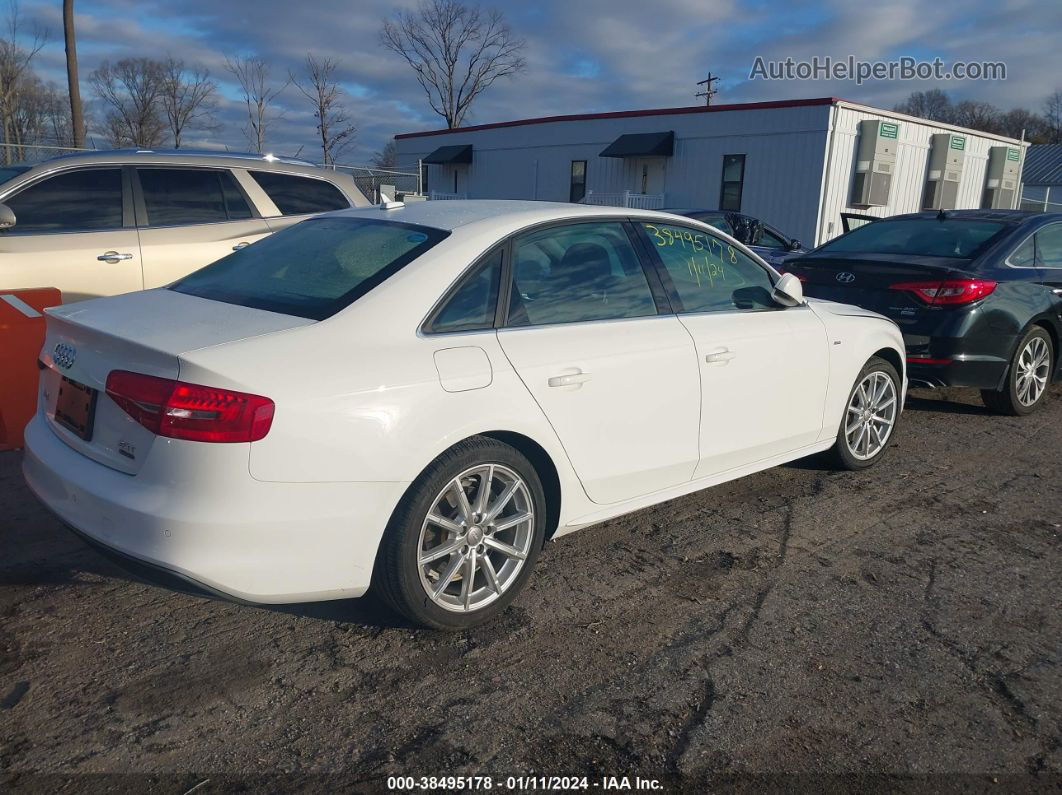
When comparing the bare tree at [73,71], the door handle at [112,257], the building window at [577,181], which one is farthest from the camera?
the building window at [577,181]

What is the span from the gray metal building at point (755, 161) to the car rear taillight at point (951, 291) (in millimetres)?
17132

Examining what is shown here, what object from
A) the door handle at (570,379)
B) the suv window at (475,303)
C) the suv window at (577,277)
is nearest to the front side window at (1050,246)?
the suv window at (577,277)

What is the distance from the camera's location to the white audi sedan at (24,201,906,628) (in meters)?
2.72

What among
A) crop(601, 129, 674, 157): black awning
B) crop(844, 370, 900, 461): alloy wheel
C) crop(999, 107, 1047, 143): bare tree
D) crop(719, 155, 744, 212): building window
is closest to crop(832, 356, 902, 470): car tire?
crop(844, 370, 900, 461): alloy wheel

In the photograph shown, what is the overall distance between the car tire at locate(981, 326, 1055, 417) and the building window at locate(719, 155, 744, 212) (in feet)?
59.2

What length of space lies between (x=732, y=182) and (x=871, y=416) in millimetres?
20482

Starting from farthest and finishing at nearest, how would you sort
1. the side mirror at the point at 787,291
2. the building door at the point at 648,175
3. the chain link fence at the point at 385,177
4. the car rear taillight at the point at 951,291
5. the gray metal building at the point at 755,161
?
1. the building door at the point at 648,175
2. the gray metal building at the point at 755,161
3. the chain link fence at the point at 385,177
4. the car rear taillight at the point at 951,291
5. the side mirror at the point at 787,291

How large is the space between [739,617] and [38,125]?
171 feet

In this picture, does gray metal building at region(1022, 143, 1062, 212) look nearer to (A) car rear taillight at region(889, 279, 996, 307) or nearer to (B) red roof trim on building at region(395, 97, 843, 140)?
(B) red roof trim on building at region(395, 97, 843, 140)

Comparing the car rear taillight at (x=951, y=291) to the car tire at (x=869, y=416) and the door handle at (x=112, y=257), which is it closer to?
the car tire at (x=869, y=416)

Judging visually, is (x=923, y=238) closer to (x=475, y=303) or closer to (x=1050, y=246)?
(x=1050, y=246)

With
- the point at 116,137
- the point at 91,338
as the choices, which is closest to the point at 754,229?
the point at 91,338

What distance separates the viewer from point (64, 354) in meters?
3.20

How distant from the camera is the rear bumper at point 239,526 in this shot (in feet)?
8.79
